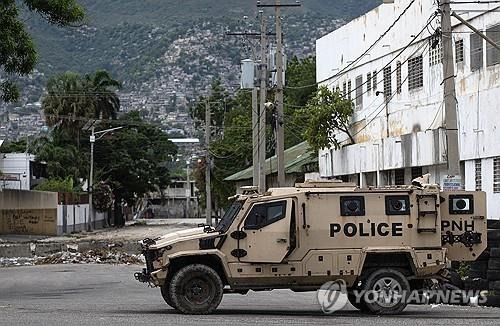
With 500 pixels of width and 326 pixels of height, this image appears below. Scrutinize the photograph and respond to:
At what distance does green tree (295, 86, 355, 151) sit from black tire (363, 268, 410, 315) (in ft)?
94.7

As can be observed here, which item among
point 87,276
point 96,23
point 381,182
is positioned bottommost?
point 87,276

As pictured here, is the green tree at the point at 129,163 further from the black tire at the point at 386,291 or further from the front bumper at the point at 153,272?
the black tire at the point at 386,291

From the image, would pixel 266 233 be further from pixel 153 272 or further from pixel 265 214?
pixel 153 272

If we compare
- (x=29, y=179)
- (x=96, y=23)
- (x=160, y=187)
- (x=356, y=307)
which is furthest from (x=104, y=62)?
(x=356, y=307)

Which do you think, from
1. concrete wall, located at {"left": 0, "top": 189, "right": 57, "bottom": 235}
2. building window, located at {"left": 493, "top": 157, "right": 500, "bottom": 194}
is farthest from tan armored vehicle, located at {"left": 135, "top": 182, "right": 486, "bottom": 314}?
concrete wall, located at {"left": 0, "top": 189, "right": 57, "bottom": 235}

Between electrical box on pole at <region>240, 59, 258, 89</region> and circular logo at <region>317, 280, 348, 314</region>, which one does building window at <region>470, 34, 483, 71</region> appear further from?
circular logo at <region>317, 280, 348, 314</region>

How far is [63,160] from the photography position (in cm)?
9488

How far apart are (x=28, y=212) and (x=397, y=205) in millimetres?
56062

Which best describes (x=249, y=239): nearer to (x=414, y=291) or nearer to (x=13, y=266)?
(x=414, y=291)

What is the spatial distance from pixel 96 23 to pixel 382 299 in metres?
167

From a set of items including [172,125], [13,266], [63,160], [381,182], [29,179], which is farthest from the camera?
[172,125]

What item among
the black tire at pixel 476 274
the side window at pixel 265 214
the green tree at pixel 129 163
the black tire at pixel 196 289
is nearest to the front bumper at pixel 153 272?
the black tire at pixel 196 289

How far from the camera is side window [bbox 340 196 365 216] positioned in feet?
62.5

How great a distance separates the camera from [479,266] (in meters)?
23.5
